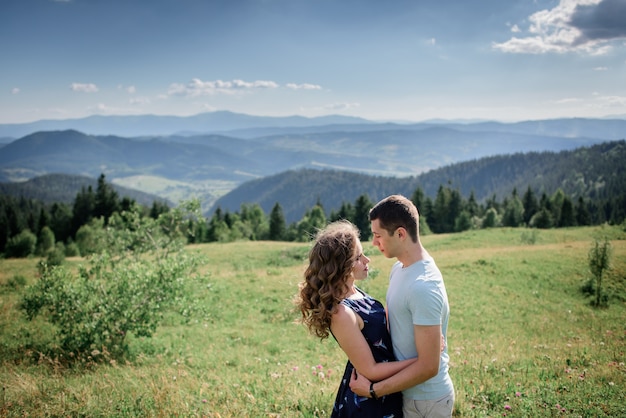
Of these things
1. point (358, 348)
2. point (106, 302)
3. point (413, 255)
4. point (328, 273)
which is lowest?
point (106, 302)

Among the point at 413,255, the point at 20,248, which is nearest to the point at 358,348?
the point at 413,255

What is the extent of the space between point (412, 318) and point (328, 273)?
2.48ft

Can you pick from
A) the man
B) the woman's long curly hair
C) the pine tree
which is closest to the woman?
the woman's long curly hair

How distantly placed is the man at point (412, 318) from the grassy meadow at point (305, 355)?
4.28ft


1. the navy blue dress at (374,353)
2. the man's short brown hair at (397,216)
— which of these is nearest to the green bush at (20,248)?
the navy blue dress at (374,353)

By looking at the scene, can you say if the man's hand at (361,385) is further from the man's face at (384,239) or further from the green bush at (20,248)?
the green bush at (20,248)

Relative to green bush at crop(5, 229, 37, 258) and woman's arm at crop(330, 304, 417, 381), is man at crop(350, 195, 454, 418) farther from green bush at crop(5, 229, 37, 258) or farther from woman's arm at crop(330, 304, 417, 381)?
green bush at crop(5, 229, 37, 258)

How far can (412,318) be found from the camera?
2916 millimetres

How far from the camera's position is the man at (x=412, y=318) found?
2805 millimetres

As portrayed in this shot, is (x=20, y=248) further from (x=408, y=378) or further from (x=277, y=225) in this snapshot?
(x=408, y=378)

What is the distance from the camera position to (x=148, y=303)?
1055 cm

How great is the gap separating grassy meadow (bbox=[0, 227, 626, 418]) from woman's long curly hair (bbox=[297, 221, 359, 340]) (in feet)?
3.13

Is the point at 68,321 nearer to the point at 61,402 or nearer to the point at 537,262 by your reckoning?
the point at 61,402

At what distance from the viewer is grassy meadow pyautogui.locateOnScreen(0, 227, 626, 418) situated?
558 centimetres
